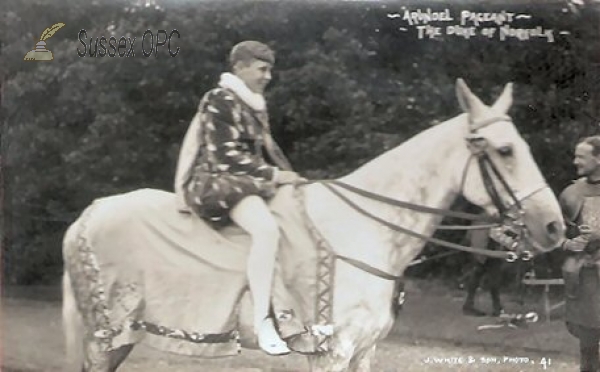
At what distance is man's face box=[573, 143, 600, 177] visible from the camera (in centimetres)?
174

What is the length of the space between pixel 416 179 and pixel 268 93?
42 centimetres

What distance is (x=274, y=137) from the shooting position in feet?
5.63

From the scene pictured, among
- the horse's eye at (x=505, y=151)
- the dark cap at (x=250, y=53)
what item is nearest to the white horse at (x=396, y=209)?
the horse's eye at (x=505, y=151)

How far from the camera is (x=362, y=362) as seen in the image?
1.71m

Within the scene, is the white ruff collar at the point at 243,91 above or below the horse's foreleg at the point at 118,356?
above

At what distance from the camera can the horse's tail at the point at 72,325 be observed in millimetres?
1732

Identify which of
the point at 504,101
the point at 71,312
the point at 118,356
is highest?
the point at 504,101

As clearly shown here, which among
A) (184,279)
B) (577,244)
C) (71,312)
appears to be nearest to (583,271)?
(577,244)

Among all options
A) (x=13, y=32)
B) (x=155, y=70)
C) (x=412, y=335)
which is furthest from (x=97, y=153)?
(x=412, y=335)

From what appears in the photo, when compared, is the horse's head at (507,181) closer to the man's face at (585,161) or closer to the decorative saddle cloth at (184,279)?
the man's face at (585,161)

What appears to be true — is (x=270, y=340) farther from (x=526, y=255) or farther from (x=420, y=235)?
(x=526, y=255)

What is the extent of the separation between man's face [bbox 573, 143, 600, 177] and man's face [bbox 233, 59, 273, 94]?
0.78 m

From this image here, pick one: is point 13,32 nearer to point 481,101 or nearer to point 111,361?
point 111,361

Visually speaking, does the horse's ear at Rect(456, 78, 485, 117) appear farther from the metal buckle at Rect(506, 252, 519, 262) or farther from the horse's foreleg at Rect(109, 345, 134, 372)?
the horse's foreleg at Rect(109, 345, 134, 372)
